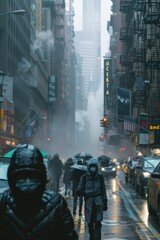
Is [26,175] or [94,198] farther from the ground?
[26,175]

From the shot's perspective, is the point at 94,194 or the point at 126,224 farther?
the point at 126,224

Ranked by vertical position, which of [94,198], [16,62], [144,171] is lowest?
[94,198]

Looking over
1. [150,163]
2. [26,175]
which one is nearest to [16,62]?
[150,163]

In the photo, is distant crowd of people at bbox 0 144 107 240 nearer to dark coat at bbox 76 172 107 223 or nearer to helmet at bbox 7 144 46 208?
helmet at bbox 7 144 46 208

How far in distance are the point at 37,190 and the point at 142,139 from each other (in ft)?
202

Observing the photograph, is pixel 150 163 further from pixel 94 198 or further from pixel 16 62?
pixel 16 62

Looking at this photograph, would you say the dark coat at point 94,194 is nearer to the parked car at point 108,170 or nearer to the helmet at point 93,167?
the helmet at point 93,167

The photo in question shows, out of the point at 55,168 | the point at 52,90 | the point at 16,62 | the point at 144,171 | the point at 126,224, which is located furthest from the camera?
the point at 52,90

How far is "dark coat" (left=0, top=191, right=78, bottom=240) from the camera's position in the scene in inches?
128

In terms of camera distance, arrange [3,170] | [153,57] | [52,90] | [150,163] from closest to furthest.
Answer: [3,170]
[150,163]
[153,57]
[52,90]

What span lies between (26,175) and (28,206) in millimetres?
182

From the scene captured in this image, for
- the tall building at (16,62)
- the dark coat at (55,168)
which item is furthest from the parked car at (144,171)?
the tall building at (16,62)

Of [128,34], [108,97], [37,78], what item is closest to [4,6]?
[128,34]

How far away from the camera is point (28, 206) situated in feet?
10.6
